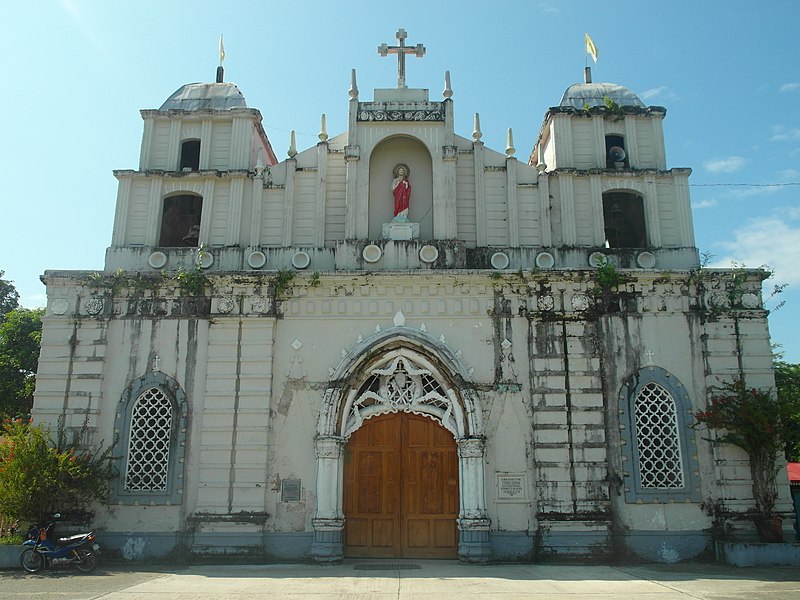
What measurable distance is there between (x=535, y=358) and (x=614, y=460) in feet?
8.81

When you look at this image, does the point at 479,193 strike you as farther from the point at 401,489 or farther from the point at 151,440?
the point at 151,440

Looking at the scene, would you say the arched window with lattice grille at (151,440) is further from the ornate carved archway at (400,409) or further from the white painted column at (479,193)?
the white painted column at (479,193)

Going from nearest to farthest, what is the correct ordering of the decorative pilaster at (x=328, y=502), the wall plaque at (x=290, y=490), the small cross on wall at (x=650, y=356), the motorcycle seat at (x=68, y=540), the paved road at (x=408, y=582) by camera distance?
1. the paved road at (x=408, y=582)
2. the motorcycle seat at (x=68, y=540)
3. the decorative pilaster at (x=328, y=502)
4. the wall plaque at (x=290, y=490)
5. the small cross on wall at (x=650, y=356)

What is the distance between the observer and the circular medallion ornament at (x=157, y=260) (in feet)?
55.7

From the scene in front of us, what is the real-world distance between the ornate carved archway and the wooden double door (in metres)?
0.32

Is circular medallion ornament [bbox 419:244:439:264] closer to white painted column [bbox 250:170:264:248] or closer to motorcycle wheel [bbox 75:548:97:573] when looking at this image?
white painted column [bbox 250:170:264:248]

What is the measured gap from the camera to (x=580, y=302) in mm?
16250

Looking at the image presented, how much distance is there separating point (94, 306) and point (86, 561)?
5.52 m

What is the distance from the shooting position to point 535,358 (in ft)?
52.4

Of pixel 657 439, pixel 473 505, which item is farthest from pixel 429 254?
pixel 657 439

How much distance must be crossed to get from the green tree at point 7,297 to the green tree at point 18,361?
507 cm

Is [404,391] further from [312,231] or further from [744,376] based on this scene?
[744,376]

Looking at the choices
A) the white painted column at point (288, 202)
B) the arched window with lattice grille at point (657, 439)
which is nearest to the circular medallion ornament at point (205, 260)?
the white painted column at point (288, 202)

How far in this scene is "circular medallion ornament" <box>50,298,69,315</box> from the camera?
54.0 ft
